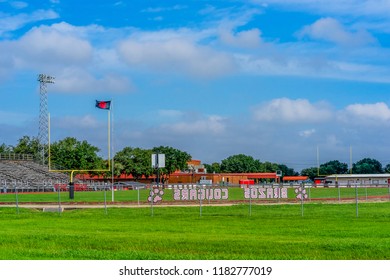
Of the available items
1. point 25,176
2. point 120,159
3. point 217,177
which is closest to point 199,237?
point 25,176

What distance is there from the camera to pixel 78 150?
110 meters

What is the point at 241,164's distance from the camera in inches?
7411

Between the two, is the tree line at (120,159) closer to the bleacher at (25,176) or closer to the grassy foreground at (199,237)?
the bleacher at (25,176)

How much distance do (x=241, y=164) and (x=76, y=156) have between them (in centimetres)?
8424

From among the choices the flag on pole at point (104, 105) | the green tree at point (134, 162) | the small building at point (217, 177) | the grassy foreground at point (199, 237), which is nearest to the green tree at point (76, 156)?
the green tree at point (134, 162)

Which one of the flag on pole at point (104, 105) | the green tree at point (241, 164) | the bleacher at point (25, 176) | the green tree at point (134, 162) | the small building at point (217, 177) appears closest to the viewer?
the flag on pole at point (104, 105)

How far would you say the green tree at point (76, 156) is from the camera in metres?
109

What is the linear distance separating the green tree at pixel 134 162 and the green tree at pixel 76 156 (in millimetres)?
19911

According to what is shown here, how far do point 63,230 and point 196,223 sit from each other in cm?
551

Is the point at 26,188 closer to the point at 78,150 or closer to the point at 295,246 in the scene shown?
the point at 78,150

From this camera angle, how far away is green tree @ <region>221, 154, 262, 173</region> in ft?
618
